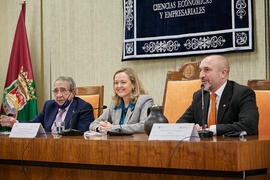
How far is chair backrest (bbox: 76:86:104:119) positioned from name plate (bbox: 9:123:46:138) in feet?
→ 4.41

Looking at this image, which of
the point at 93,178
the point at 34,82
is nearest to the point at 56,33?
the point at 34,82

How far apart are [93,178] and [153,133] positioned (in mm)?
436

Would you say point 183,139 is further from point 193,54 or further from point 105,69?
point 105,69

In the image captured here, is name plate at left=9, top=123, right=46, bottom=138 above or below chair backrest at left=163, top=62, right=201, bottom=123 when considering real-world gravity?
below

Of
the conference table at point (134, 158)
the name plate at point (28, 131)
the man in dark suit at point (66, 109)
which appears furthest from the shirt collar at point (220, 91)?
the man in dark suit at point (66, 109)

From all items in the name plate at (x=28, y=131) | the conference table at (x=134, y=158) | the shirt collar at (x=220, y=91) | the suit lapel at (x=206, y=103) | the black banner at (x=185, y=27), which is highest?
the black banner at (x=185, y=27)

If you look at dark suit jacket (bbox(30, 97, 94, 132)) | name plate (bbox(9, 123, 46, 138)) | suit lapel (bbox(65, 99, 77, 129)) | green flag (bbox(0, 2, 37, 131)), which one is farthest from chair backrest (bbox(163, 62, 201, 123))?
green flag (bbox(0, 2, 37, 131))

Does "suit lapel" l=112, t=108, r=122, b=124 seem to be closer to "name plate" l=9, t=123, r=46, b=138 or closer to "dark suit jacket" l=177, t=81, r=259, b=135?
"dark suit jacket" l=177, t=81, r=259, b=135

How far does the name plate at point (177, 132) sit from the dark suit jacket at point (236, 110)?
561 millimetres

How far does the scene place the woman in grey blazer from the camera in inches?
134

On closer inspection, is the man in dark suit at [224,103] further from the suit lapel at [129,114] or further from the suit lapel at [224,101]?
the suit lapel at [129,114]

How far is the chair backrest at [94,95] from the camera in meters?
4.07

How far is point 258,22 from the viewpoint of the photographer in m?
4.11

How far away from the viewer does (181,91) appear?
3508mm
